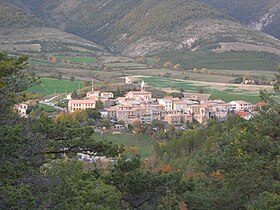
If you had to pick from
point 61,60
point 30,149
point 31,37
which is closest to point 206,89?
point 61,60

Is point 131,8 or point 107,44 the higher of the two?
point 131,8

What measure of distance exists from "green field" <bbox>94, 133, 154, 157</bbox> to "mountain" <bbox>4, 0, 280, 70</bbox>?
5052cm

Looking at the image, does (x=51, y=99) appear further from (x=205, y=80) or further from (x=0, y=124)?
(x=0, y=124)

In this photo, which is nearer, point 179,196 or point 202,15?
point 179,196

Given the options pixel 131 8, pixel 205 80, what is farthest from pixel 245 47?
pixel 131 8

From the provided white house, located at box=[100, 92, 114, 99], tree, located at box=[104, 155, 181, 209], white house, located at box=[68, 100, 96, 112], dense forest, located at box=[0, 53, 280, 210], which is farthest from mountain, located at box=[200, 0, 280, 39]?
tree, located at box=[104, 155, 181, 209]

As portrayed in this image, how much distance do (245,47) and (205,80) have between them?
3553 cm

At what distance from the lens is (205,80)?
68188 mm

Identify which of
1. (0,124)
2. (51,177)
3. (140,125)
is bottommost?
(140,125)

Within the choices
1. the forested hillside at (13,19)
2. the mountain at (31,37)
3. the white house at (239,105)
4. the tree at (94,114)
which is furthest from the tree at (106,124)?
the forested hillside at (13,19)

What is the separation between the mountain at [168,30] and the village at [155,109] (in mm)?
38750

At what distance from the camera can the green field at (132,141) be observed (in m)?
34.3

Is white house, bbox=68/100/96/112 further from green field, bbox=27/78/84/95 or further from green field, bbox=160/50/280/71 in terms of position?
green field, bbox=160/50/280/71

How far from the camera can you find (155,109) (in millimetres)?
47031
